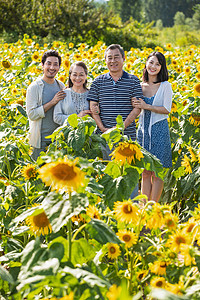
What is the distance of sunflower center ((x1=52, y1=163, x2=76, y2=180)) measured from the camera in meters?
1.53

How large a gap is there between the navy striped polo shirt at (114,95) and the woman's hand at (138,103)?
0.04 meters

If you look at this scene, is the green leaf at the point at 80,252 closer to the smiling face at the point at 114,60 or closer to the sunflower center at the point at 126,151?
the sunflower center at the point at 126,151

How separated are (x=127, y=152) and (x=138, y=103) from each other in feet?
5.16

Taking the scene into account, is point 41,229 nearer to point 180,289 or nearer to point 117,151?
point 117,151

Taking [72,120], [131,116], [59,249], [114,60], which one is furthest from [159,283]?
[114,60]

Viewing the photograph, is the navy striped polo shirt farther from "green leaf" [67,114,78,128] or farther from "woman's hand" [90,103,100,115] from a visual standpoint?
"green leaf" [67,114,78,128]

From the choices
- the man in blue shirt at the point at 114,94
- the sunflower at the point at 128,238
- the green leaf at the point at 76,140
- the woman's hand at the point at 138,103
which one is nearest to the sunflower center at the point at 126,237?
the sunflower at the point at 128,238

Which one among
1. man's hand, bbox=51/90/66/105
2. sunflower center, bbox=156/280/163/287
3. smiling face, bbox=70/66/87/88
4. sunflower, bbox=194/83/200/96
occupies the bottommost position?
sunflower center, bbox=156/280/163/287

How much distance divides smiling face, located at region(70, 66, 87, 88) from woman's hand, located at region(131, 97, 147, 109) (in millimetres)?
462

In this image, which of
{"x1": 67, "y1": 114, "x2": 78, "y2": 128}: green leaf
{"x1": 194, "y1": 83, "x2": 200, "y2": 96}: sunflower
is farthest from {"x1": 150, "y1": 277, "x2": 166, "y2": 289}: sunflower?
{"x1": 194, "y1": 83, "x2": 200, "y2": 96}: sunflower

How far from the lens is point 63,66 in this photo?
5527 millimetres

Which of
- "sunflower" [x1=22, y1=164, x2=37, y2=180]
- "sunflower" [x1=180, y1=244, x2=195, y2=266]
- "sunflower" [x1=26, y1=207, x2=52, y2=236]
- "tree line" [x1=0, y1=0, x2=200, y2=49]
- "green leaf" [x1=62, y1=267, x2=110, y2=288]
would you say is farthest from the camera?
"tree line" [x1=0, y1=0, x2=200, y2=49]

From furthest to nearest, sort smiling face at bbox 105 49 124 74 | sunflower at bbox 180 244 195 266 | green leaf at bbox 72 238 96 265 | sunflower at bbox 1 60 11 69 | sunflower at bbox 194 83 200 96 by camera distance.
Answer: sunflower at bbox 1 60 11 69 → sunflower at bbox 194 83 200 96 → smiling face at bbox 105 49 124 74 → green leaf at bbox 72 238 96 265 → sunflower at bbox 180 244 195 266

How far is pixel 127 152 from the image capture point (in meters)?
2.07
